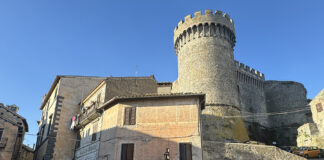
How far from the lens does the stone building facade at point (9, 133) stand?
26.9 metres

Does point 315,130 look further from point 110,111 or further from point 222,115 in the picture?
point 110,111

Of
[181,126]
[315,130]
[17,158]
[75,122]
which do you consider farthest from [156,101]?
[315,130]

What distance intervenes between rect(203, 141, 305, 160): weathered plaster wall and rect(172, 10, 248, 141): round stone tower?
29.4 ft

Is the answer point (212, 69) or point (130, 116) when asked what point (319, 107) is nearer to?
point (212, 69)

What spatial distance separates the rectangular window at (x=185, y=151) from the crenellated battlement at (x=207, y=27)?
70.4 ft

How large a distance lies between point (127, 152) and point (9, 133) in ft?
53.0

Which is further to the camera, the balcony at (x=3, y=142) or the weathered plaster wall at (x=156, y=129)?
the balcony at (x=3, y=142)

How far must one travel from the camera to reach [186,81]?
117 ft

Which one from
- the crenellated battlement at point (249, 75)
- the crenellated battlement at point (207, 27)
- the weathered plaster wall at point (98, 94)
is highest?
the crenellated battlement at point (207, 27)

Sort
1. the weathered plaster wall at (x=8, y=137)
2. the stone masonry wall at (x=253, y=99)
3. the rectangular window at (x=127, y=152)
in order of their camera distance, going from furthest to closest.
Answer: the stone masonry wall at (x=253, y=99)
the weathered plaster wall at (x=8, y=137)
the rectangular window at (x=127, y=152)

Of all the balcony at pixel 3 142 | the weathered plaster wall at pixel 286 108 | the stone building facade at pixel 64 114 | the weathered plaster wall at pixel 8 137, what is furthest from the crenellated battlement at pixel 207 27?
the balcony at pixel 3 142

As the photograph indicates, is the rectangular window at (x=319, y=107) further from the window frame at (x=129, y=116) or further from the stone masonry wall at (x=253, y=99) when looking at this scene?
the window frame at (x=129, y=116)

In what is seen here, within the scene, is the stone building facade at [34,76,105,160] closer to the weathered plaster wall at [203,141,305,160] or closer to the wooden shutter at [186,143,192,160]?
the wooden shutter at [186,143,192,160]

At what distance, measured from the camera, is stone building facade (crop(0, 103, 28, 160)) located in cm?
2694
